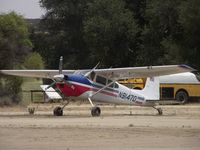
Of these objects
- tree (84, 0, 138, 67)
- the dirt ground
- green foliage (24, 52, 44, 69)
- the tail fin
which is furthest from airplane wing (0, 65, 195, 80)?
tree (84, 0, 138, 67)

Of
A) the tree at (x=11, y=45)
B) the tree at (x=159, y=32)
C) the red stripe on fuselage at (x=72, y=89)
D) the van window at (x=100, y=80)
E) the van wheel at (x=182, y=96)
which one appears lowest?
the van wheel at (x=182, y=96)

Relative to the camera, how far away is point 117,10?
2783 inches

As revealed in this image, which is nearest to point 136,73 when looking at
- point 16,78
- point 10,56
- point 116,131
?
point 10,56

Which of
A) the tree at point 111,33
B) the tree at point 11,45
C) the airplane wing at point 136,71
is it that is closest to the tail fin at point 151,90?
the airplane wing at point 136,71

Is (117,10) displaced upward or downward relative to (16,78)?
upward

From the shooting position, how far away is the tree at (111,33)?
69.4 m

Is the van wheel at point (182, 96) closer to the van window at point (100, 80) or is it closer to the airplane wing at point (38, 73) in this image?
the airplane wing at point (38, 73)

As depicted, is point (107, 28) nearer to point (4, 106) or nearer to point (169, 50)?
point (169, 50)

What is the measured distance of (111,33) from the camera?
69.5 m

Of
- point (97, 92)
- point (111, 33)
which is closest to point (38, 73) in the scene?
point (97, 92)

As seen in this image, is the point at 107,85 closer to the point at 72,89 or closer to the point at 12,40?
the point at 72,89

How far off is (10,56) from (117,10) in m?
33.8

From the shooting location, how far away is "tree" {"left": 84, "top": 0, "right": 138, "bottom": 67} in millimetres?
69438

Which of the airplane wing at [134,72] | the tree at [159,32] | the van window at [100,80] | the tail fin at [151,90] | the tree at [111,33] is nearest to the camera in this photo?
→ the airplane wing at [134,72]
